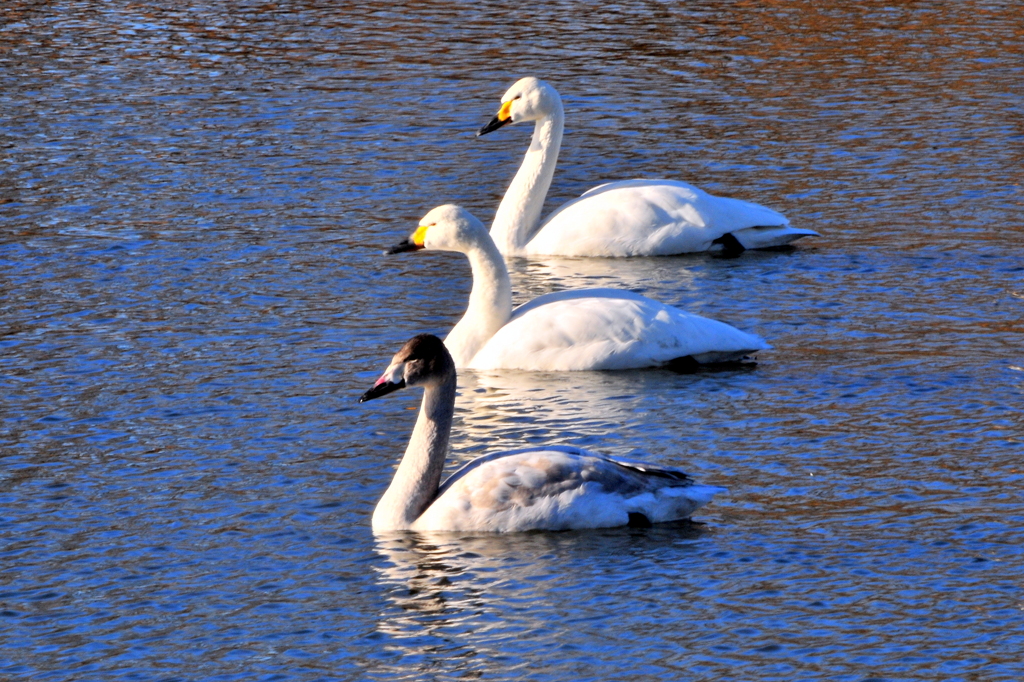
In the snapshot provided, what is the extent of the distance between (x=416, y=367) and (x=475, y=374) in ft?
9.68

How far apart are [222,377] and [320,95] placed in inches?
388

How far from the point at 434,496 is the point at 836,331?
14.9 feet

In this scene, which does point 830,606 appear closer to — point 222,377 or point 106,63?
point 222,377

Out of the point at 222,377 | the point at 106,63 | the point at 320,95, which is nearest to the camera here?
the point at 222,377

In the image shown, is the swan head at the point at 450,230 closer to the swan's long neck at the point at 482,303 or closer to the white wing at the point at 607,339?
the swan's long neck at the point at 482,303

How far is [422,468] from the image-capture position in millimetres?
9391

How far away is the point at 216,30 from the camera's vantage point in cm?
2502

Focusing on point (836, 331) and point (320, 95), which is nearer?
point (836, 331)

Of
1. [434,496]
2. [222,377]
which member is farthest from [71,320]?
[434,496]

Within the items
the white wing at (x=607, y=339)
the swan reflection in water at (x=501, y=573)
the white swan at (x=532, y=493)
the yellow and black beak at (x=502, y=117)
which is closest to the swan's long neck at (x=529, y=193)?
the yellow and black beak at (x=502, y=117)

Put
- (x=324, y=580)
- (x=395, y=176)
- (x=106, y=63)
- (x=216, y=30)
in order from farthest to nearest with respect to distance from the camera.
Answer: (x=216, y=30)
(x=106, y=63)
(x=395, y=176)
(x=324, y=580)

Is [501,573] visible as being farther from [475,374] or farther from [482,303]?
[482,303]

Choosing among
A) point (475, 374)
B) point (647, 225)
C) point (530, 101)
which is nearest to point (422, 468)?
point (475, 374)

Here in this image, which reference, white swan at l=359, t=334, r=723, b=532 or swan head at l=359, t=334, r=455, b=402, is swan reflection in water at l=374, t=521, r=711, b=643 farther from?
swan head at l=359, t=334, r=455, b=402
